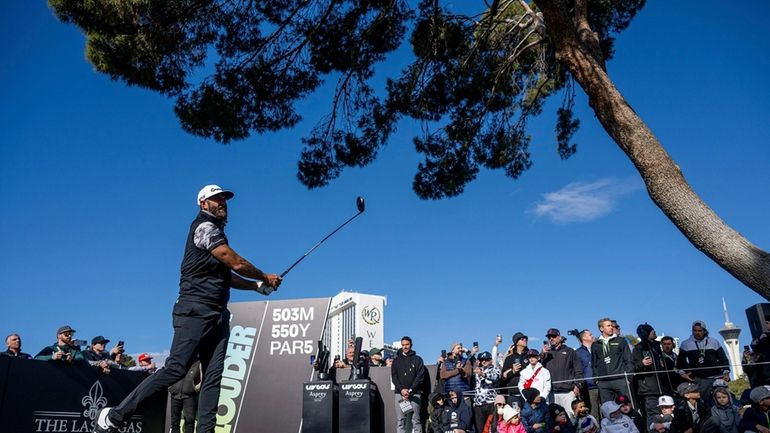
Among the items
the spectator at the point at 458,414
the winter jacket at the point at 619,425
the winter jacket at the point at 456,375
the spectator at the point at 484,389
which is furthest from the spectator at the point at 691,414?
the winter jacket at the point at 456,375

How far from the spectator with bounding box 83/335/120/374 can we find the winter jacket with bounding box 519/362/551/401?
21.3 ft

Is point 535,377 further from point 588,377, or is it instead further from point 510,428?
point 510,428

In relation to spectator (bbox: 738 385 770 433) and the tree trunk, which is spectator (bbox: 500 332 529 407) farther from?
the tree trunk

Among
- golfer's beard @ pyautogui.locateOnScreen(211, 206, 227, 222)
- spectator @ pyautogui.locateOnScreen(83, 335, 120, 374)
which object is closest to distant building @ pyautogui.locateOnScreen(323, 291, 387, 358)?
spectator @ pyautogui.locateOnScreen(83, 335, 120, 374)

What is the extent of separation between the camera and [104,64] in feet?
21.2

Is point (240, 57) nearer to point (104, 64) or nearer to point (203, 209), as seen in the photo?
point (104, 64)

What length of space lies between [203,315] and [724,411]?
6.98 meters

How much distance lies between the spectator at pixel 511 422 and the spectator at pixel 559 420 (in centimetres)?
52

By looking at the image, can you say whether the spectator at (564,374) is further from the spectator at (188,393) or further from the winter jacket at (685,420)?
the spectator at (188,393)

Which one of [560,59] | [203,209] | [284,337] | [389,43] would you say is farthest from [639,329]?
[203,209]

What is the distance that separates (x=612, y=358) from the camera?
901 centimetres

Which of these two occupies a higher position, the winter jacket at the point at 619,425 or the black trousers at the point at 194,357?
the black trousers at the point at 194,357

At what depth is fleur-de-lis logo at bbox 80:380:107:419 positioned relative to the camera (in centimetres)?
858

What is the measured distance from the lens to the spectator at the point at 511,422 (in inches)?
329
